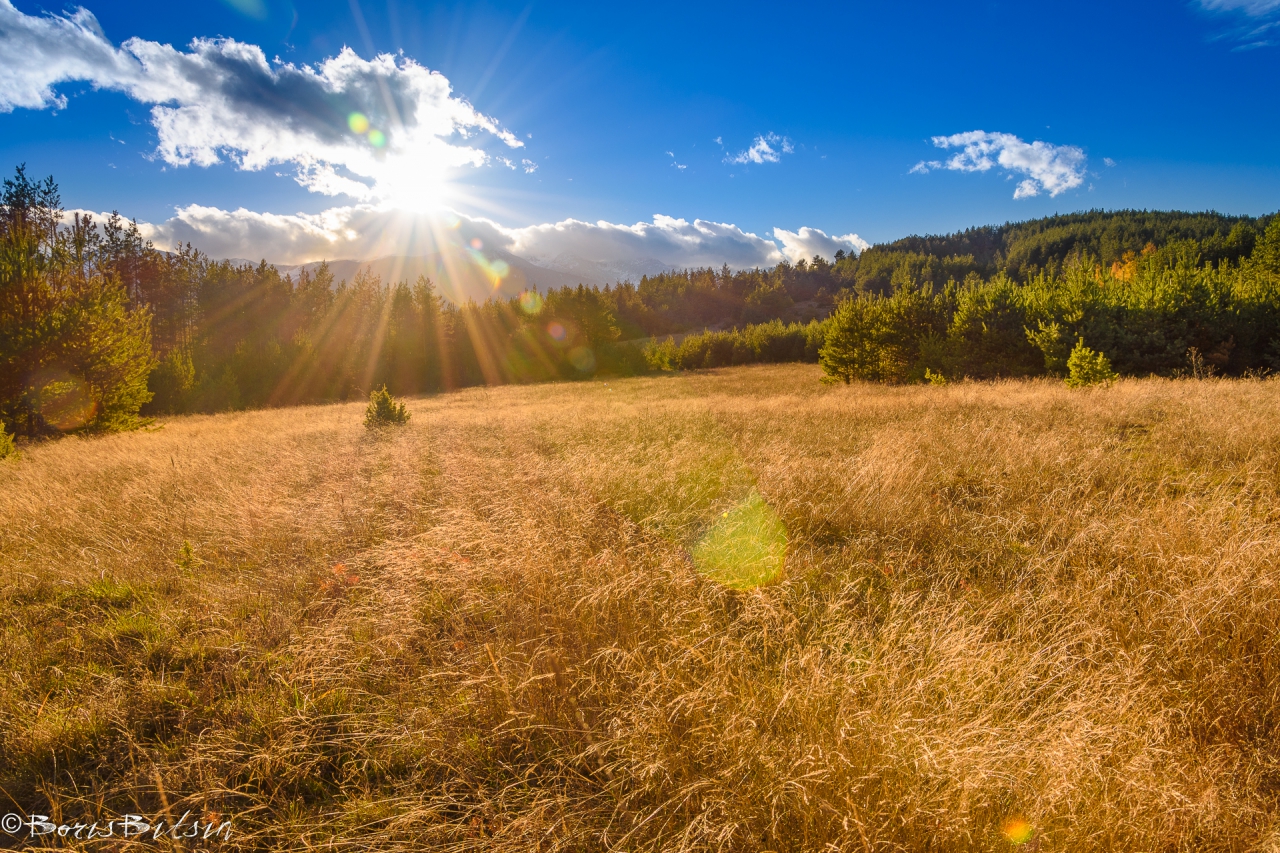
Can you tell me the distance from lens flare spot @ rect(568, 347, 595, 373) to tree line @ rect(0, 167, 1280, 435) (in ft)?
1.03

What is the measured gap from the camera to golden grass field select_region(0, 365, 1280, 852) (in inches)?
74.0

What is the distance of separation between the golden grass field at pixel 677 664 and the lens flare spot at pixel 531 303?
5362 cm

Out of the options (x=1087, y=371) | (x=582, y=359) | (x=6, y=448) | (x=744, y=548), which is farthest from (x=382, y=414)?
(x=582, y=359)

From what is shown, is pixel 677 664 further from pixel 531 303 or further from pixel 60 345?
pixel 531 303

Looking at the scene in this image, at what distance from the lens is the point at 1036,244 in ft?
395

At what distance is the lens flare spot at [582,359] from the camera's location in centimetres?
5106

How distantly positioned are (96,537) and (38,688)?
282 centimetres

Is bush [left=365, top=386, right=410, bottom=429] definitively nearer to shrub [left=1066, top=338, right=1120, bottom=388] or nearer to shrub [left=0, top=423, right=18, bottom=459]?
shrub [left=0, top=423, right=18, bottom=459]

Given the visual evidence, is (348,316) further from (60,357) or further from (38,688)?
(38,688)

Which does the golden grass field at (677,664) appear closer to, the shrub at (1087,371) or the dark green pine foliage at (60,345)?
the shrub at (1087,371)

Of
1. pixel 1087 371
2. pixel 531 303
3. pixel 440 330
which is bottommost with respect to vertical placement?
pixel 1087 371

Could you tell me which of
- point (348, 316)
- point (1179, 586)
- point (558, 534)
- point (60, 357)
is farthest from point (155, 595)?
point (348, 316)

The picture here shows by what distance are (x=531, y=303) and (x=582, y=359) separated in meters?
12.1

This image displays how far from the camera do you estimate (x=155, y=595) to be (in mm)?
3928
